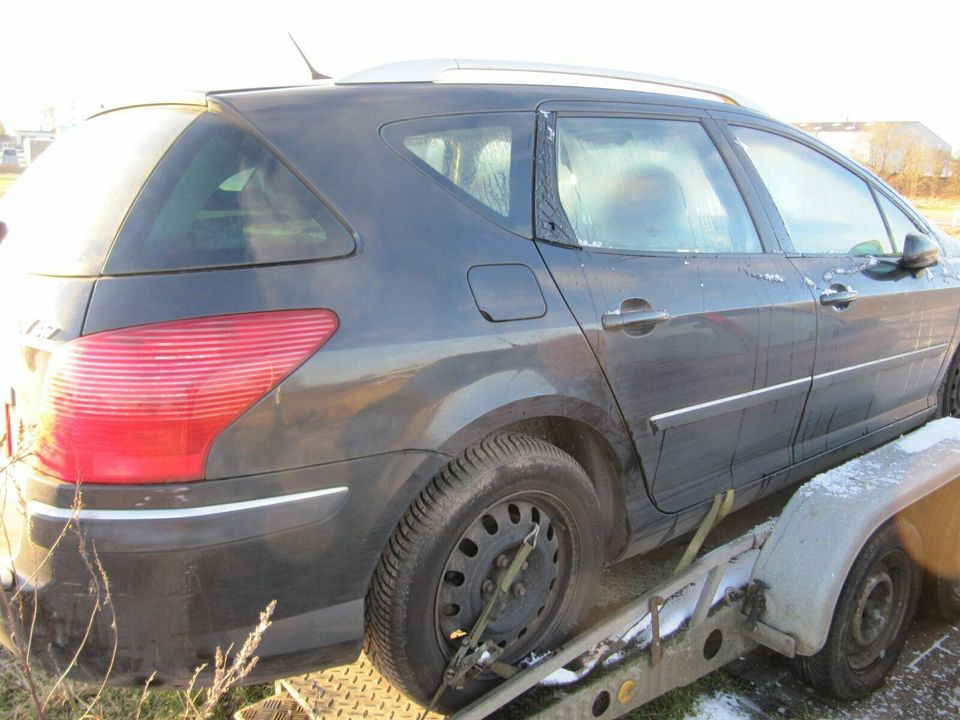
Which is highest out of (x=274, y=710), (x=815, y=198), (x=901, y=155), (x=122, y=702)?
(x=901, y=155)

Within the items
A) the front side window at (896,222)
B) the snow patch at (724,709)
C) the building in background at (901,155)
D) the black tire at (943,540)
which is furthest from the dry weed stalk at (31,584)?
the building in background at (901,155)

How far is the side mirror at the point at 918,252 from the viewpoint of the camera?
338cm

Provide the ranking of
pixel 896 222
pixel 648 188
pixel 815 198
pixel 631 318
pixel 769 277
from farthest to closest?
pixel 896 222 < pixel 815 198 < pixel 769 277 < pixel 648 188 < pixel 631 318

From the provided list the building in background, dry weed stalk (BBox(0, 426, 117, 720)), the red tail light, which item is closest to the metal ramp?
dry weed stalk (BBox(0, 426, 117, 720))

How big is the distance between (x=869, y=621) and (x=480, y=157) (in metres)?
2.09

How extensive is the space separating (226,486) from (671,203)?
1.82 m

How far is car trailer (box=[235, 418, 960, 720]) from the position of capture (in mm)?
2066

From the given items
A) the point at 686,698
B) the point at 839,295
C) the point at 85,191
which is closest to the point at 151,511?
the point at 85,191

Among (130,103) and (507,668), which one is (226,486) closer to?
(507,668)

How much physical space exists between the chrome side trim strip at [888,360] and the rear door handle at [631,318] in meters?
1.07

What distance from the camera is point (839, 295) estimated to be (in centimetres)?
308

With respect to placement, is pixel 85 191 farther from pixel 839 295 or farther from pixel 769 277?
pixel 839 295

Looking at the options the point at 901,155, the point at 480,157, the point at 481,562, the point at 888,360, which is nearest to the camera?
the point at 481,562

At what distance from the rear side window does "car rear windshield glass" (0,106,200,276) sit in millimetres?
576
